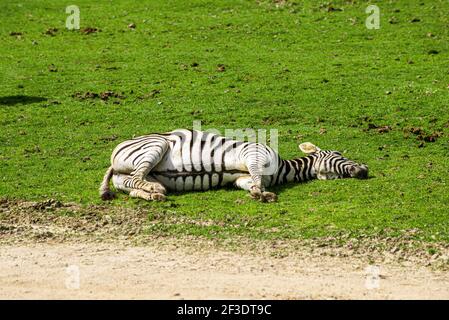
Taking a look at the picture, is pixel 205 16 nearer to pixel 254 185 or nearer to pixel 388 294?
pixel 254 185

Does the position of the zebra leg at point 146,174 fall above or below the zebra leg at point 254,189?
above

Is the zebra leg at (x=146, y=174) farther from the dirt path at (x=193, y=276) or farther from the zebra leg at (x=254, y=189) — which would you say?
the dirt path at (x=193, y=276)

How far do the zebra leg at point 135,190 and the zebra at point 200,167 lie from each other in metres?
0.02

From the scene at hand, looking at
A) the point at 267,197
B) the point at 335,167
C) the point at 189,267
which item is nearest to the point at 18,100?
the point at 335,167

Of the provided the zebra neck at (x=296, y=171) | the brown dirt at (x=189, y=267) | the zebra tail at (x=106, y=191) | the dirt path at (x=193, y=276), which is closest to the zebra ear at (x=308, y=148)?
the zebra neck at (x=296, y=171)

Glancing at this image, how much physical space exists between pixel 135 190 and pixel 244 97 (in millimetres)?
7125

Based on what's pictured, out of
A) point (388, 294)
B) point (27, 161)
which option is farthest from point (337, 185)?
point (27, 161)

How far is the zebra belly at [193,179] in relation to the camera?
14.6 m

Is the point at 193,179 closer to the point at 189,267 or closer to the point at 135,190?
the point at 135,190

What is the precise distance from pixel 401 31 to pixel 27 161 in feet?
40.5

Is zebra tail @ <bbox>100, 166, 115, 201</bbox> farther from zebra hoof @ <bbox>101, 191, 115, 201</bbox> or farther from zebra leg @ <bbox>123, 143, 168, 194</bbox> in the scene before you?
zebra leg @ <bbox>123, 143, 168, 194</bbox>

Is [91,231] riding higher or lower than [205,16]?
lower

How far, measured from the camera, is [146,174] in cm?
1448

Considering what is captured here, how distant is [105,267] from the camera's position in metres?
11.1
